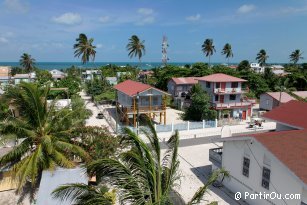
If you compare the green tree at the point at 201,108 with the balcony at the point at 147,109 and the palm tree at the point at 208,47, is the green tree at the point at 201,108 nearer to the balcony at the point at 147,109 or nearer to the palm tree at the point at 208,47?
the balcony at the point at 147,109

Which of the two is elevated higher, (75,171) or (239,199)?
(75,171)

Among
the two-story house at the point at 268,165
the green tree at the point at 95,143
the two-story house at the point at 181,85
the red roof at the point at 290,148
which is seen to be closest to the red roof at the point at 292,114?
the two-story house at the point at 268,165

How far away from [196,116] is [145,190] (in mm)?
31313

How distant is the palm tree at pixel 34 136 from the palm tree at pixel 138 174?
690 centimetres

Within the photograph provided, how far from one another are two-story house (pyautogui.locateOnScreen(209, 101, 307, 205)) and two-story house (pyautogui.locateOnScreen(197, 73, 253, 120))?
20596mm

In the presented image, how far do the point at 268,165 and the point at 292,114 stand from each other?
8.37 m

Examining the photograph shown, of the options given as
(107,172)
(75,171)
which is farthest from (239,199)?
(107,172)

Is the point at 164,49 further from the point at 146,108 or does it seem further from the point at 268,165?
the point at 268,165

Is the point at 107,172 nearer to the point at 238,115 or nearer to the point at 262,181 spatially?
the point at 262,181

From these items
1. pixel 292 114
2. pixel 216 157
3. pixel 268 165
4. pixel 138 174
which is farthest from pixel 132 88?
pixel 138 174

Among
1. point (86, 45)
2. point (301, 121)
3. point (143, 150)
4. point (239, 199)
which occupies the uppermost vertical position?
point (86, 45)

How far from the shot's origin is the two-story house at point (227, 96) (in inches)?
1587

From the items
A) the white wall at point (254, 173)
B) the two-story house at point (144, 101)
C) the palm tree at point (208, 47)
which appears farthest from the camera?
the palm tree at point (208, 47)

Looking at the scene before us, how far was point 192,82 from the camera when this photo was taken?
5072cm
